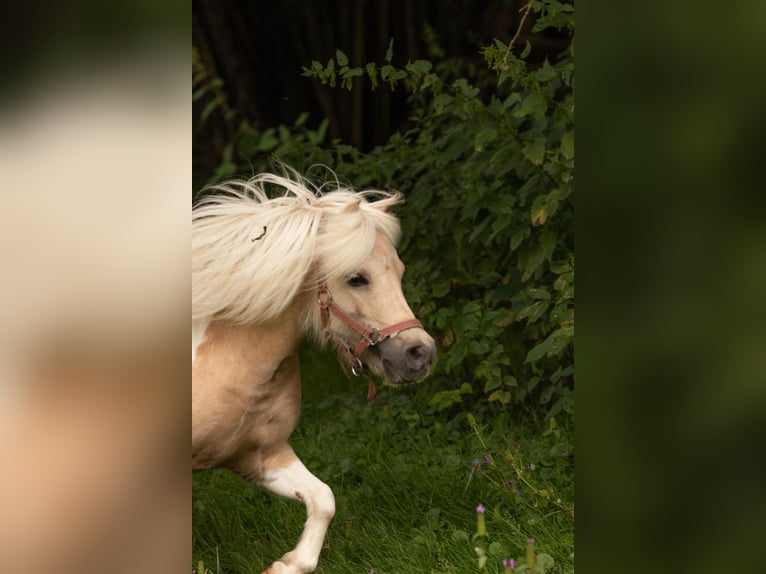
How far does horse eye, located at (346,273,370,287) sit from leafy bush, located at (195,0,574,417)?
78cm

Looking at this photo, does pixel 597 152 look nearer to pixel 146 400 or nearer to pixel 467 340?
pixel 146 400

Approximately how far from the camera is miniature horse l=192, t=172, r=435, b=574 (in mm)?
2912

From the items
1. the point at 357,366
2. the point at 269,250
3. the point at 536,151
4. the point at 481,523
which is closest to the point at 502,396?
the point at 536,151

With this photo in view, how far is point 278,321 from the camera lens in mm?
3008

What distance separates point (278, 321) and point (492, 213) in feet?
4.77

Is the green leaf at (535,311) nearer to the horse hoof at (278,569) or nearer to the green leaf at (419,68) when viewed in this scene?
the green leaf at (419,68)

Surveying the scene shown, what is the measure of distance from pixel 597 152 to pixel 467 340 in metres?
Answer: 3.32

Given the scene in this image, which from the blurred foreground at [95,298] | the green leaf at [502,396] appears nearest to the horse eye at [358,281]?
the green leaf at [502,396]

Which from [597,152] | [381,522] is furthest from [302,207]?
[597,152]

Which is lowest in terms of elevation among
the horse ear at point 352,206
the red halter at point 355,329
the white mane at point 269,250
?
the red halter at point 355,329

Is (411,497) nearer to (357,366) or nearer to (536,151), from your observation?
(357,366)

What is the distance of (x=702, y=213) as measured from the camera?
94 cm

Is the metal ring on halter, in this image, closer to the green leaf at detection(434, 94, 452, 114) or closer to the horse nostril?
the horse nostril

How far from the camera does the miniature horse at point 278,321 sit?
2.91 meters
